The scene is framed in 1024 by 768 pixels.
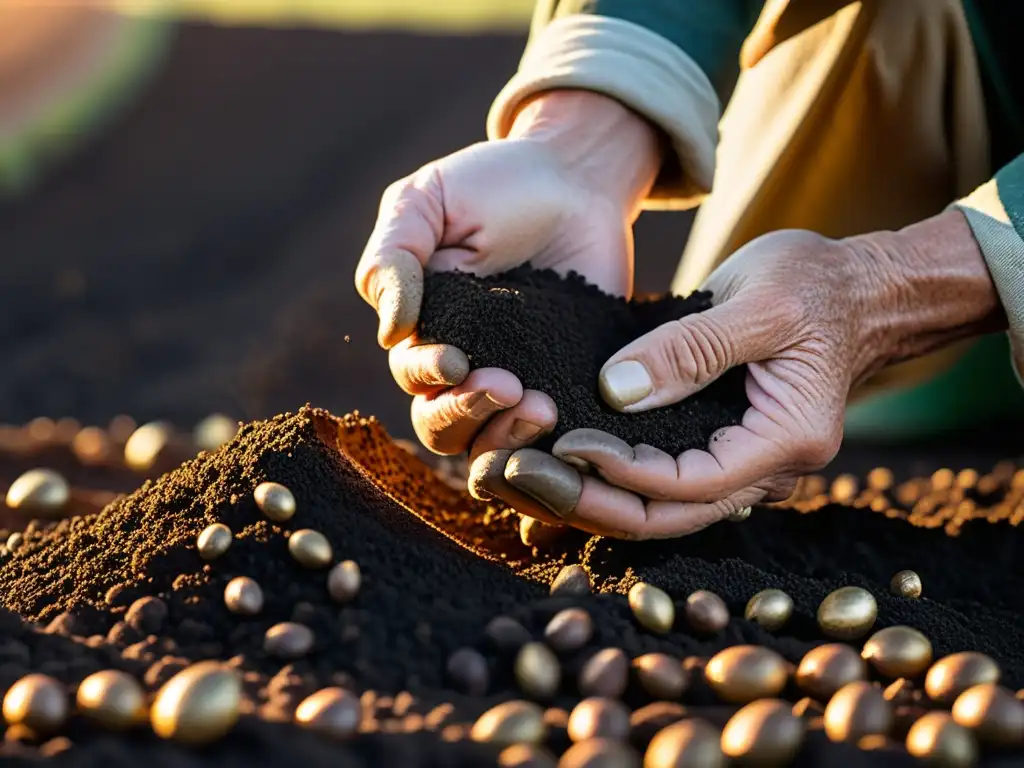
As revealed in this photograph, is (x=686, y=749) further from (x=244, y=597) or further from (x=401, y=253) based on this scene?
(x=401, y=253)

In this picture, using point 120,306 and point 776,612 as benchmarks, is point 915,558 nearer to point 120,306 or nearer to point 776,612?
point 776,612

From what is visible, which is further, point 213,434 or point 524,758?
point 213,434

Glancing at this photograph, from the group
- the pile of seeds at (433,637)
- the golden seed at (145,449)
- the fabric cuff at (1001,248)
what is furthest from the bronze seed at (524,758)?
the golden seed at (145,449)

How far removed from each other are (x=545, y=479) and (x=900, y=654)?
1.37 ft

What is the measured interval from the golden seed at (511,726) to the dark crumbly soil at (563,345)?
44 centimetres

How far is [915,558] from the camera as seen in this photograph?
154cm

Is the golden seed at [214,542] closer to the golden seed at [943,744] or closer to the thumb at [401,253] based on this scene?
the thumb at [401,253]

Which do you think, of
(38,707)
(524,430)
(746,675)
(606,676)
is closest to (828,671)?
(746,675)

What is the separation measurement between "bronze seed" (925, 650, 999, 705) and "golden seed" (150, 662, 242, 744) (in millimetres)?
645

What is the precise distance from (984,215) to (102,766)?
4.61 ft

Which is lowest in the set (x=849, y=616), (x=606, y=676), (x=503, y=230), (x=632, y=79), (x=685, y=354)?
(x=849, y=616)

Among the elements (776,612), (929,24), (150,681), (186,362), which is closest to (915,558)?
(776,612)

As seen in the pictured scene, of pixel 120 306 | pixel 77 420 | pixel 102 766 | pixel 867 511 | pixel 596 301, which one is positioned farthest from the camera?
pixel 120 306

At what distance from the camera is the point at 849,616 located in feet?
3.64
